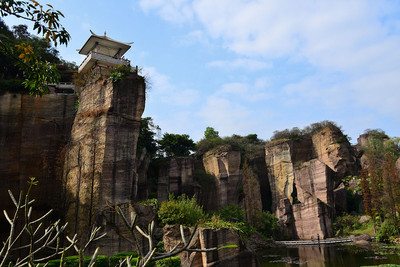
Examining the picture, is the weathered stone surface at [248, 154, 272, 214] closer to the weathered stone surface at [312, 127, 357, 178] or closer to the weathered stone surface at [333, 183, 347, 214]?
the weathered stone surface at [312, 127, 357, 178]

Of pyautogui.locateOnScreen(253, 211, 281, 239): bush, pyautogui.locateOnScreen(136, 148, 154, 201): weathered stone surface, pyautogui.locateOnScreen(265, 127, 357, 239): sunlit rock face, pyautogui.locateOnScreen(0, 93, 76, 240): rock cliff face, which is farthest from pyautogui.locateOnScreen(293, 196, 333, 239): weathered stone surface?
pyautogui.locateOnScreen(0, 93, 76, 240): rock cliff face

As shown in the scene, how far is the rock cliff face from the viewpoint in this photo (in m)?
18.6

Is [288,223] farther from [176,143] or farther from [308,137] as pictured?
[176,143]

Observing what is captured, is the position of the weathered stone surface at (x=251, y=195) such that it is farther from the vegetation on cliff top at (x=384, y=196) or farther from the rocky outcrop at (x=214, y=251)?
the rocky outcrop at (x=214, y=251)

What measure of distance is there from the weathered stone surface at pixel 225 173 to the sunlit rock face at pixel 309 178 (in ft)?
17.0

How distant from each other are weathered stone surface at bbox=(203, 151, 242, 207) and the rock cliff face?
729 inches

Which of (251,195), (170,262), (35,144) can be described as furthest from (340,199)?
(35,144)

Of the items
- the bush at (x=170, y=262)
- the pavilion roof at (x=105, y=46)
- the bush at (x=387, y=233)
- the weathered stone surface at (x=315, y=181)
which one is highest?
the pavilion roof at (x=105, y=46)

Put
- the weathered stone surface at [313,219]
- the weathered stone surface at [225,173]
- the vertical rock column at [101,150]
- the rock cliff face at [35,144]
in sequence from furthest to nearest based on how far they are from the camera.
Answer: the weathered stone surface at [225,173] < the weathered stone surface at [313,219] < the rock cliff face at [35,144] < the vertical rock column at [101,150]

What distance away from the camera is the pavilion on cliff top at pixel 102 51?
73.3 feet

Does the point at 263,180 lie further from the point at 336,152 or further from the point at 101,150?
the point at 101,150

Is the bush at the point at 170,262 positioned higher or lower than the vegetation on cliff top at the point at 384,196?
lower

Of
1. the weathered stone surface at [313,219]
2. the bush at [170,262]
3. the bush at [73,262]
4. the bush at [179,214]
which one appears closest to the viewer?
the bush at [170,262]

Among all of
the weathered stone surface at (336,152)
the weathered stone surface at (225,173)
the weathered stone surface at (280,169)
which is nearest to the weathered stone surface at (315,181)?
the weathered stone surface at (280,169)
